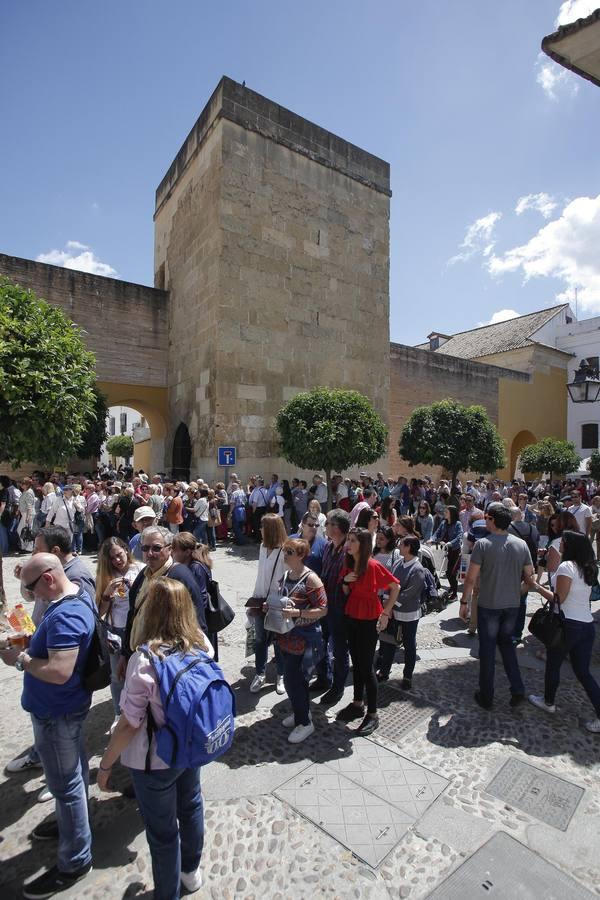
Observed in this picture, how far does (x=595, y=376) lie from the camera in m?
7.63

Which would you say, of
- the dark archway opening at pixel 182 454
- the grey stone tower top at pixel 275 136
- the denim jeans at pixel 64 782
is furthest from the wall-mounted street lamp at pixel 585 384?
the grey stone tower top at pixel 275 136

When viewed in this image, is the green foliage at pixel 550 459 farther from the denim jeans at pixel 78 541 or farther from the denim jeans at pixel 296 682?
the denim jeans at pixel 296 682

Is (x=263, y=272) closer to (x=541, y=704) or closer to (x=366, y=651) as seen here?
(x=366, y=651)

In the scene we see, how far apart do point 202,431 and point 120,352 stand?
14.5 feet

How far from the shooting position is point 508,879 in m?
2.44

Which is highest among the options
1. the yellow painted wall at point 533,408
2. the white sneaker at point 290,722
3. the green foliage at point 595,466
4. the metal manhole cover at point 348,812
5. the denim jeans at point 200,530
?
the yellow painted wall at point 533,408

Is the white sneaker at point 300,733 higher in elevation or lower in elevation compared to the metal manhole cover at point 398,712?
higher

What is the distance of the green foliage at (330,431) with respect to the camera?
11.6 m

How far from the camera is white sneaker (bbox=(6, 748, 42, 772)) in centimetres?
326

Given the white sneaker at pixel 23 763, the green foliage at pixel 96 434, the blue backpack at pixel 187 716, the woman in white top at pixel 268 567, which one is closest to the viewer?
the blue backpack at pixel 187 716

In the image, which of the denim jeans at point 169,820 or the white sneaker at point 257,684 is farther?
the white sneaker at point 257,684

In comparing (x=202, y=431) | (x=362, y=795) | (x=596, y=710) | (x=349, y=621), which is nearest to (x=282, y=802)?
(x=362, y=795)

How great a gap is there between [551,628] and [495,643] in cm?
46

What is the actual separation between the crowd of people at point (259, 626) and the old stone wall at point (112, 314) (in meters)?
11.5
